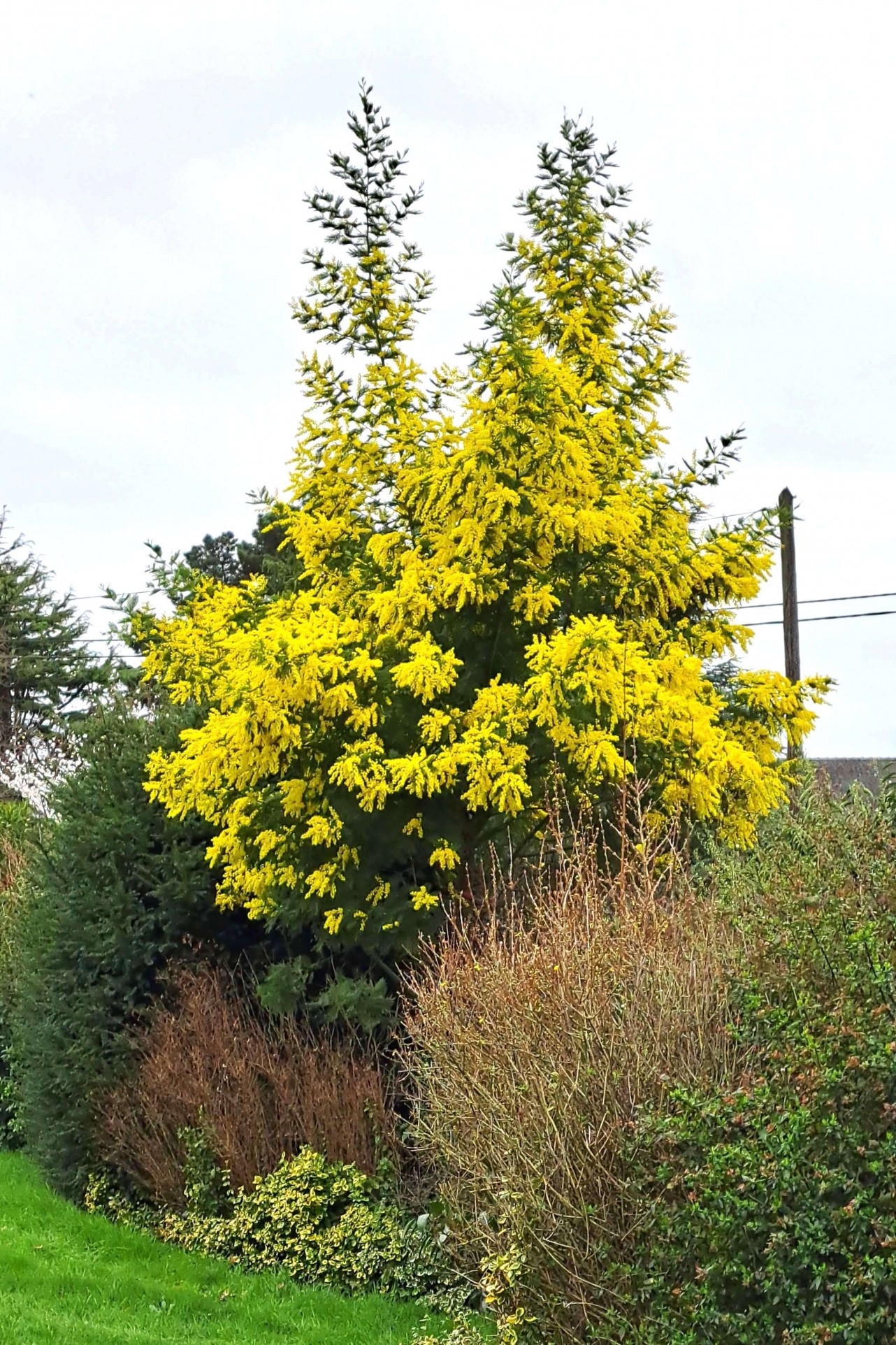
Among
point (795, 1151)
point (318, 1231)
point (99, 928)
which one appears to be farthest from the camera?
point (99, 928)

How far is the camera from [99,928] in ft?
29.2

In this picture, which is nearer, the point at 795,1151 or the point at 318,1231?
the point at 795,1151

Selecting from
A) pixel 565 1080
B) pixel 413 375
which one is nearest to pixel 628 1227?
pixel 565 1080

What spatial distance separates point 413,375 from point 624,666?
262cm

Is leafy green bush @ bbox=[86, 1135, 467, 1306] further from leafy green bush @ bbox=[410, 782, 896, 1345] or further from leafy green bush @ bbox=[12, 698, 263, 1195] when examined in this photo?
leafy green bush @ bbox=[12, 698, 263, 1195]

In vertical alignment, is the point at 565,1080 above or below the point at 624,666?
below

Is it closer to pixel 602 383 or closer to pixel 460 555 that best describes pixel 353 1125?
pixel 460 555

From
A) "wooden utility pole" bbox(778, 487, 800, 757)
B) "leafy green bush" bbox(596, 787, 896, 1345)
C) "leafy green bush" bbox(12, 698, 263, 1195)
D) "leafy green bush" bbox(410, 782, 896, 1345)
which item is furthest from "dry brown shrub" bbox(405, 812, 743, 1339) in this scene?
"wooden utility pole" bbox(778, 487, 800, 757)

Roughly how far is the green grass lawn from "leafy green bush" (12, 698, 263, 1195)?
94 cm

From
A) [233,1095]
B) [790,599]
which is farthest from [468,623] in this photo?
[790,599]

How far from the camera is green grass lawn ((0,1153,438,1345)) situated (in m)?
6.25

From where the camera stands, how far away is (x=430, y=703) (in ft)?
24.7

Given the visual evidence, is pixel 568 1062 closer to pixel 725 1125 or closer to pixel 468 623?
pixel 725 1125

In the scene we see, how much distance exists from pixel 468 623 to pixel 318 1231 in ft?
10.6
